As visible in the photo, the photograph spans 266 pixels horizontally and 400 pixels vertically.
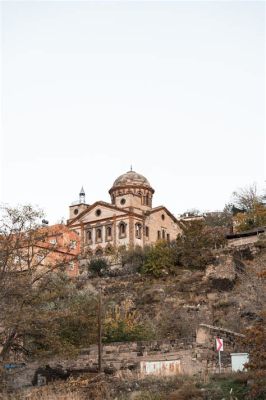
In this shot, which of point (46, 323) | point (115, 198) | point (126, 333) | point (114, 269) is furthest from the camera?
point (115, 198)

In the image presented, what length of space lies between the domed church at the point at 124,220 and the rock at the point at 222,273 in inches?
845

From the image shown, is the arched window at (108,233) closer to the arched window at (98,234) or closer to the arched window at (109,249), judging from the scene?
the arched window at (98,234)

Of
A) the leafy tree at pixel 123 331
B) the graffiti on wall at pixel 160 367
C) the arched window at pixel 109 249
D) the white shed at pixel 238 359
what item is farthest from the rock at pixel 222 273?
the white shed at pixel 238 359

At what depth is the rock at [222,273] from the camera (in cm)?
5044

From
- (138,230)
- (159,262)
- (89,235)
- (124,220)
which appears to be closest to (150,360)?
(159,262)

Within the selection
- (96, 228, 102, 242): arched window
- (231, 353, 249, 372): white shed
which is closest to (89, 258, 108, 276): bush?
(96, 228, 102, 242): arched window

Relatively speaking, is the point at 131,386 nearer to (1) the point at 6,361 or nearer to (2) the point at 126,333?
(1) the point at 6,361

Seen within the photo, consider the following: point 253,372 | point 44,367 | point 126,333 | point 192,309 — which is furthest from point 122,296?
point 253,372

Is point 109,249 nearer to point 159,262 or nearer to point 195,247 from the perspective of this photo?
point 159,262

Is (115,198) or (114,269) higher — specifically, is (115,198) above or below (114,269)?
above

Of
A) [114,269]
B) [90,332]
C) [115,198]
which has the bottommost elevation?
[90,332]

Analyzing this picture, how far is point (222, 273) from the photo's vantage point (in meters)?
51.3

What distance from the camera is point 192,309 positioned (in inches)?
1855

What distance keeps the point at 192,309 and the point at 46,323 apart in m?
20.4
